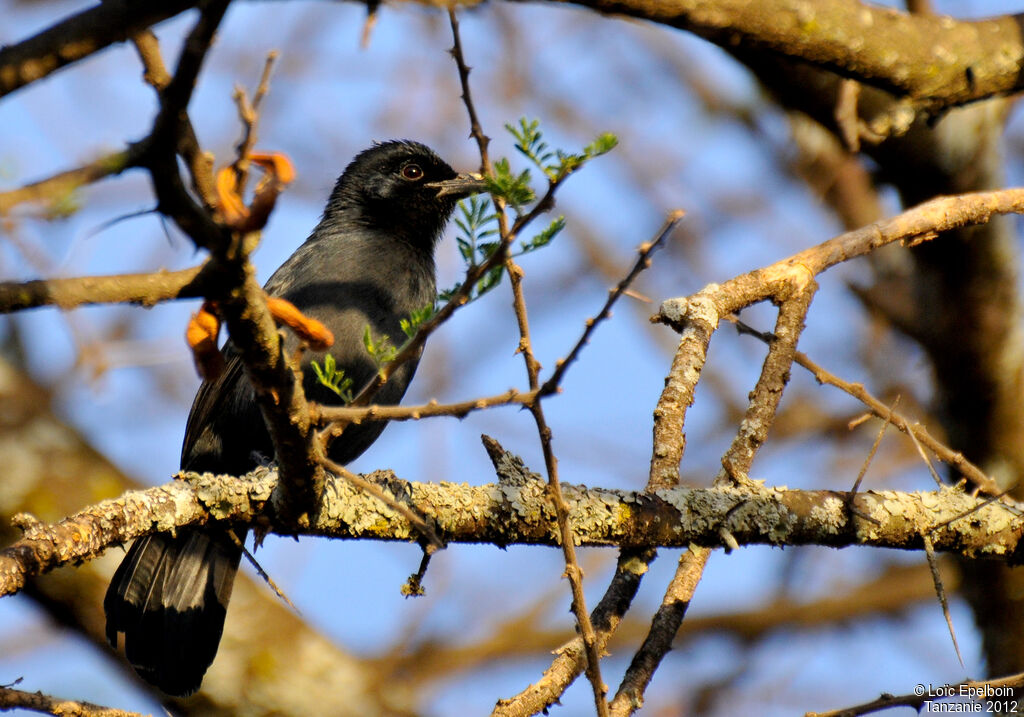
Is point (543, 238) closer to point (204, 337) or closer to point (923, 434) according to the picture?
point (204, 337)

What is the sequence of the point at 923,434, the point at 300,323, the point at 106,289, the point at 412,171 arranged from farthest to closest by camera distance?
the point at 412,171, the point at 923,434, the point at 300,323, the point at 106,289

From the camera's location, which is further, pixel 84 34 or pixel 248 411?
pixel 248 411

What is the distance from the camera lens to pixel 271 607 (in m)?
6.36

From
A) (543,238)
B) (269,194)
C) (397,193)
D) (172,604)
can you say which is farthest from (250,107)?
(397,193)

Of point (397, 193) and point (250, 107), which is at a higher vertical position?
point (397, 193)

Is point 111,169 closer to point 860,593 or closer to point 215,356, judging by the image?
point 215,356

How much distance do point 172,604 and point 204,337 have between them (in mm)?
2803

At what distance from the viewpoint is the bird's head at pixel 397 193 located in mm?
5836

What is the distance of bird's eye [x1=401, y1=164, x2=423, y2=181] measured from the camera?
611cm

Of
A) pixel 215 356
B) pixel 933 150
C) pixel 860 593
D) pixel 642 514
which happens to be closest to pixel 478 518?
pixel 642 514

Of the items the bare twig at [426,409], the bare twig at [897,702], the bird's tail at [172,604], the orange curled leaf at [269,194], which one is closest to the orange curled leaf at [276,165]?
the orange curled leaf at [269,194]

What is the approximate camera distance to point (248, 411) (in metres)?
4.84

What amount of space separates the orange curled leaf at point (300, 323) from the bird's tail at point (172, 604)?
246 centimetres

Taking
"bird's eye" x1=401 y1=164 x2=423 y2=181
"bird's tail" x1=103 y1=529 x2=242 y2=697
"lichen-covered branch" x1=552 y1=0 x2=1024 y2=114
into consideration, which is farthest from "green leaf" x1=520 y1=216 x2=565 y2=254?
"bird's eye" x1=401 y1=164 x2=423 y2=181
